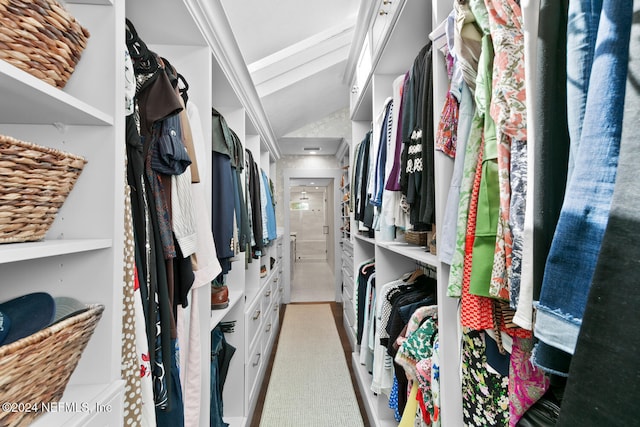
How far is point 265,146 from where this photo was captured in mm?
3225

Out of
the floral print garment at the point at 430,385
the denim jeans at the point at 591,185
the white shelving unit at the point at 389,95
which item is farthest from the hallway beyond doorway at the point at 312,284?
the denim jeans at the point at 591,185

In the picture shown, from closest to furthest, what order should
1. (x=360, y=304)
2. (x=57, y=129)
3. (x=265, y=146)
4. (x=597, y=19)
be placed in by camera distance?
1. (x=597, y=19)
2. (x=57, y=129)
3. (x=360, y=304)
4. (x=265, y=146)

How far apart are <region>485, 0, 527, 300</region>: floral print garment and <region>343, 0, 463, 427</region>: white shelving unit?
321 mm

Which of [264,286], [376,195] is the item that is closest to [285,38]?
[376,195]

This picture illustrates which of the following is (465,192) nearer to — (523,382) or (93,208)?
(523,382)

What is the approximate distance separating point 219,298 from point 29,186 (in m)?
1.23

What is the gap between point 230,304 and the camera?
Result: 5.48ft

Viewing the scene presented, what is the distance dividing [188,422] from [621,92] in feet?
4.76

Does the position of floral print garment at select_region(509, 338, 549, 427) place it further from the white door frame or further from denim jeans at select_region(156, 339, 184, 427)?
the white door frame

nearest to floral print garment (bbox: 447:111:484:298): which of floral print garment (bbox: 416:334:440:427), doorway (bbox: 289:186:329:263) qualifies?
floral print garment (bbox: 416:334:440:427)

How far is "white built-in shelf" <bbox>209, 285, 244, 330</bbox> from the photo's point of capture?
4.79 ft

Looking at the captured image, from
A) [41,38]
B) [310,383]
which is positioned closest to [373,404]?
[310,383]

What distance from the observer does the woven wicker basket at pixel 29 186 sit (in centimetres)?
46

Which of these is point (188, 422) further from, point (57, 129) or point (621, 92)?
point (621, 92)
